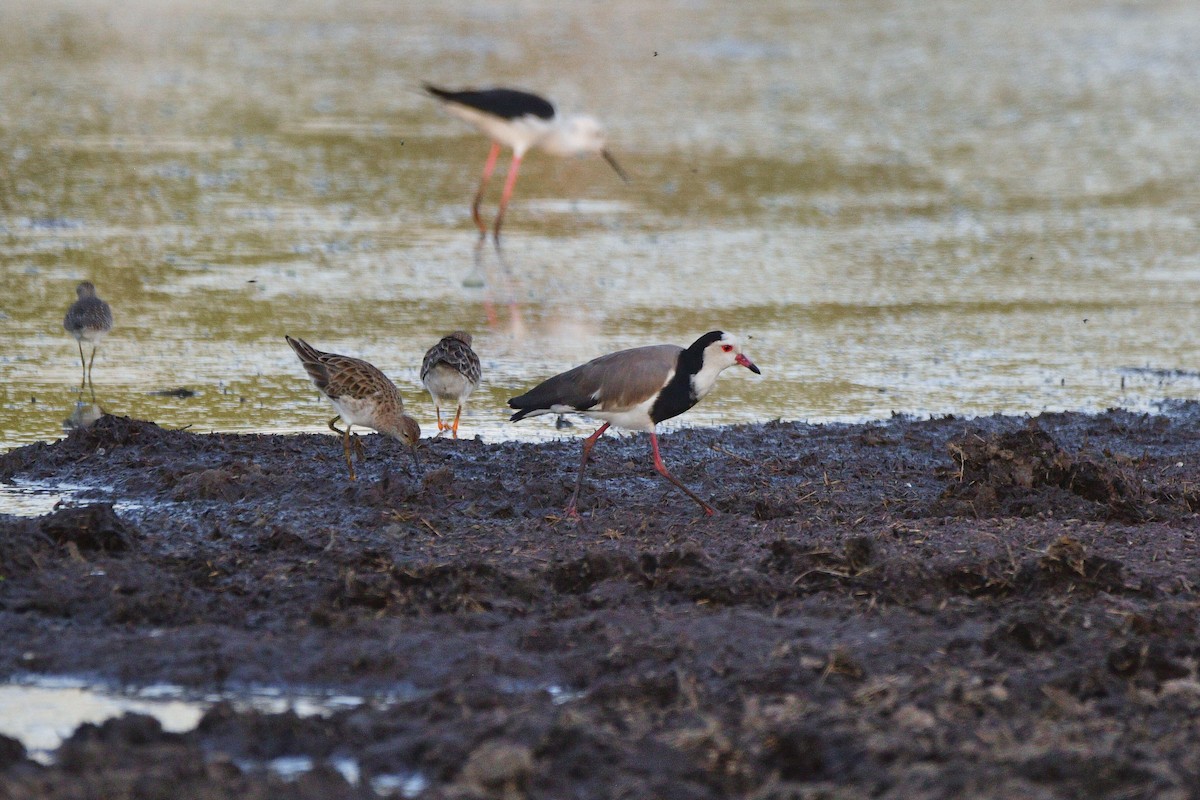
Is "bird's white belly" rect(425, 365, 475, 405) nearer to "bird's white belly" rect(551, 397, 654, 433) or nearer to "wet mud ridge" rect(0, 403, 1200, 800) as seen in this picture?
"wet mud ridge" rect(0, 403, 1200, 800)

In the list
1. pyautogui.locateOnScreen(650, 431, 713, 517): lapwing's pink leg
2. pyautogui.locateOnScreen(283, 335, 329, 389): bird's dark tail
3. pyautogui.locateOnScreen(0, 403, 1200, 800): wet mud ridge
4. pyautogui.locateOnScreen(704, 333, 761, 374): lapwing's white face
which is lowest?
pyautogui.locateOnScreen(0, 403, 1200, 800): wet mud ridge

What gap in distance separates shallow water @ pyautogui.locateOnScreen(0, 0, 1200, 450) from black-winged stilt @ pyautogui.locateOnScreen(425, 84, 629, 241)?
601mm

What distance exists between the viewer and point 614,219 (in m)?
16.0

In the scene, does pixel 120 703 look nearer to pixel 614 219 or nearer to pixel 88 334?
pixel 88 334

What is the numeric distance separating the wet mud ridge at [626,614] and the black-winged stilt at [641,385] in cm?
38

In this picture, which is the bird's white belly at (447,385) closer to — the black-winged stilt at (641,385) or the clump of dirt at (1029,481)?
the black-winged stilt at (641,385)

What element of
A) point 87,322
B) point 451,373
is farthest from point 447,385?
point 87,322

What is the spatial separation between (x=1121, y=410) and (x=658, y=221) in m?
6.58

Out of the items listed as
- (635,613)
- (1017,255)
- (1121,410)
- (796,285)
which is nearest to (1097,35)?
(1017,255)

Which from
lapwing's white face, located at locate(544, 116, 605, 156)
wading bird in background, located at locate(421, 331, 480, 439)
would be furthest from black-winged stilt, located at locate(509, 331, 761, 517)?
A: lapwing's white face, located at locate(544, 116, 605, 156)

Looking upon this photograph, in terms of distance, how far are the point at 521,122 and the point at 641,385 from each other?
972 centimetres

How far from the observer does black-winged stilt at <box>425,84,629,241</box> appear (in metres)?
17.1

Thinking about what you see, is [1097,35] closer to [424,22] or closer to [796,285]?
[424,22]

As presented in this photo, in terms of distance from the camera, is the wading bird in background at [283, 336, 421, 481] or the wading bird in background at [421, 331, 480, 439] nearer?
the wading bird in background at [283, 336, 421, 481]
